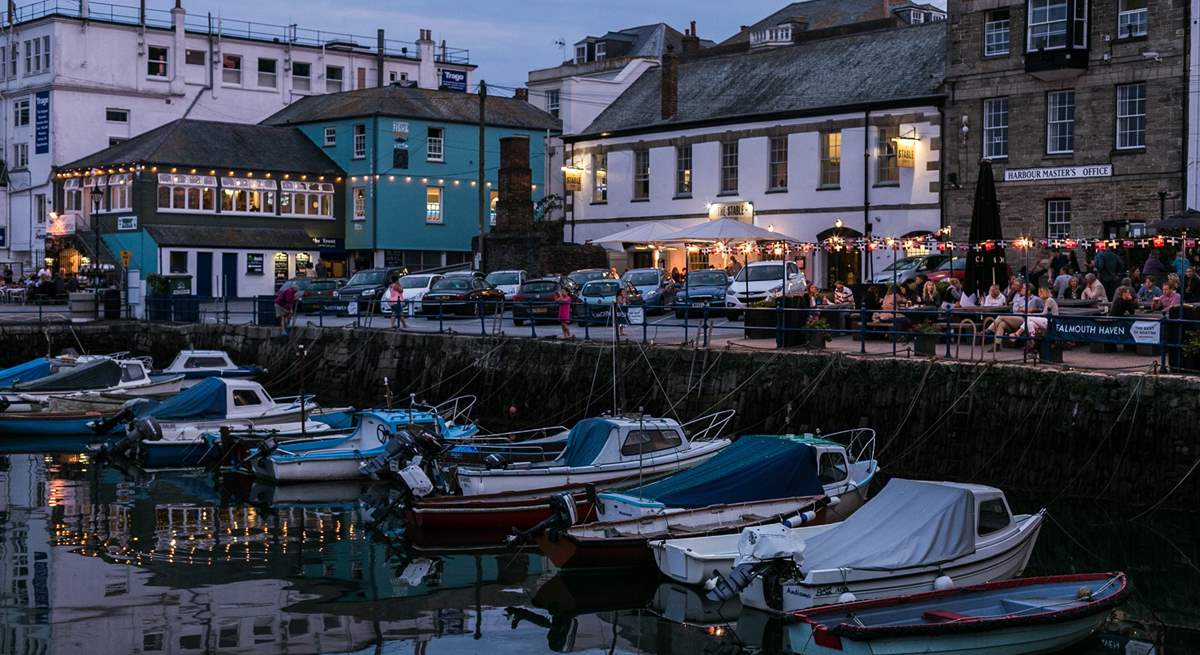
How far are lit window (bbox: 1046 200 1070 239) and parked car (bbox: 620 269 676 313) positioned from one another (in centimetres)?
1133

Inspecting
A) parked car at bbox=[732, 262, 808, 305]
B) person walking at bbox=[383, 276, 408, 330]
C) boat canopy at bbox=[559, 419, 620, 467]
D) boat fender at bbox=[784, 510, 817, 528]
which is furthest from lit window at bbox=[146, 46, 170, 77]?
boat fender at bbox=[784, 510, 817, 528]

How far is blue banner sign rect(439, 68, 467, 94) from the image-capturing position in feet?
260

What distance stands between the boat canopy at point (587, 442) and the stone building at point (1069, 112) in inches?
818

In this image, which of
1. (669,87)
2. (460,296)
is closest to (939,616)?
(460,296)

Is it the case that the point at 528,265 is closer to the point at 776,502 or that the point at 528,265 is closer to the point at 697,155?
the point at 697,155

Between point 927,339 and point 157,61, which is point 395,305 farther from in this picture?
point 157,61

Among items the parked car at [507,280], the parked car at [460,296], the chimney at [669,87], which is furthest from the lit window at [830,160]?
the parked car at [460,296]

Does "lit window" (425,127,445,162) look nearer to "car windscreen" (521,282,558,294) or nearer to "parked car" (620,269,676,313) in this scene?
"parked car" (620,269,676,313)

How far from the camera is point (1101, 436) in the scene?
81.1ft

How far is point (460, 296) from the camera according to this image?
44719mm

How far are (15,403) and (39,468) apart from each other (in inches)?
204

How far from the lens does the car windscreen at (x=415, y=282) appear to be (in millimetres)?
50312

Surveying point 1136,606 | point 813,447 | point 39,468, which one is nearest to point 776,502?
point 813,447

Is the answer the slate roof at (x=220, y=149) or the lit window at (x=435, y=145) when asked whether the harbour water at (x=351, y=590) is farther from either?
the lit window at (x=435, y=145)
